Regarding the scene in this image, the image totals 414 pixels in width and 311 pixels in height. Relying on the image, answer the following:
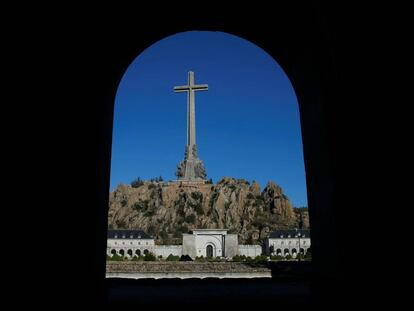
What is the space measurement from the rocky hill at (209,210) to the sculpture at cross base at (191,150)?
4.50 m

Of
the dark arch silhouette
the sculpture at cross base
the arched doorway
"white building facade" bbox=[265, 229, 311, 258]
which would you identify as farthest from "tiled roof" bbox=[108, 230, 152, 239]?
the dark arch silhouette

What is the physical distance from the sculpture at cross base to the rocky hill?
4.50 m

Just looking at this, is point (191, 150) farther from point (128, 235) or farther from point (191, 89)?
point (128, 235)

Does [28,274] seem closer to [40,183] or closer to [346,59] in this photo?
[40,183]

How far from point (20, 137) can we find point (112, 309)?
8.14 feet

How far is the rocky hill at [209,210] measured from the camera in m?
97.6

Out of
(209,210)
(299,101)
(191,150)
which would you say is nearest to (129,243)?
(191,150)

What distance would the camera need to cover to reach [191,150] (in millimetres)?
81188

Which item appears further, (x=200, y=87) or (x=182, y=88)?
(x=182, y=88)

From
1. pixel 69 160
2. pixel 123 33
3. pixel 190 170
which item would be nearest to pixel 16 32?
pixel 69 160

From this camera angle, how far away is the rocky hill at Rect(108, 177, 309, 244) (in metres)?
97.6

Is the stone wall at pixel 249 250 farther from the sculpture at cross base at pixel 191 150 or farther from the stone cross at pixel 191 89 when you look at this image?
the stone cross at pixel 191 89

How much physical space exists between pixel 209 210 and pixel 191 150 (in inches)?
1091

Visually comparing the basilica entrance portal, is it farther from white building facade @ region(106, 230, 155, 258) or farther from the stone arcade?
white building facade @ region(106, 230, 155, 258)
